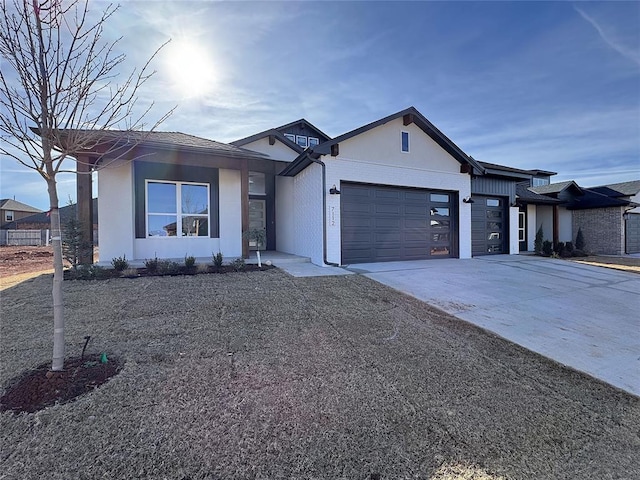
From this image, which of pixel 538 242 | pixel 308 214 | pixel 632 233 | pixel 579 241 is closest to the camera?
pixel 308 214

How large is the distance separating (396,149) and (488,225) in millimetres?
6116

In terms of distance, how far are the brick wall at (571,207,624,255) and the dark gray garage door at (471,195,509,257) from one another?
7.34 metres

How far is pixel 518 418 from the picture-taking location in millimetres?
2580

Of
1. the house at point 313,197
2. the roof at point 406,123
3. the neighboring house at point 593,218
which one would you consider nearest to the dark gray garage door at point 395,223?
the house at point 313,197

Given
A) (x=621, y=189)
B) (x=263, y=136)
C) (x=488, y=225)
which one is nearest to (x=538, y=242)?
(x=488, y=225)

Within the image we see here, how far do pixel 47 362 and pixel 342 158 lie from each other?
822 cm

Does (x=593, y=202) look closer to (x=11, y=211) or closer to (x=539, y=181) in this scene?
(x=539, y=181)

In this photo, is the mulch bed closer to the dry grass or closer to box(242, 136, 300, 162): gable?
the dry grass

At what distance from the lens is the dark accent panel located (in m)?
9.51

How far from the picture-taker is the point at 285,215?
12352 mm

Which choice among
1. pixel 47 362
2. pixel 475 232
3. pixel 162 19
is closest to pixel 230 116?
pixel 162 19

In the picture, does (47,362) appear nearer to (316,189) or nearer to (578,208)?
(316,189)

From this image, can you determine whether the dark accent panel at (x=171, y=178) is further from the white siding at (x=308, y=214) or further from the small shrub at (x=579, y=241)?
the small shrub at (x=579, y=241)

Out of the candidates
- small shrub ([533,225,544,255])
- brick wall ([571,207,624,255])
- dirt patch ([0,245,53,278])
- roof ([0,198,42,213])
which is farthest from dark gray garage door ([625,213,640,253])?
roof ([0,198,42,213])
